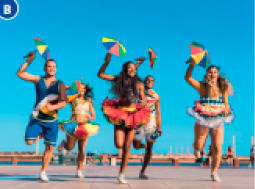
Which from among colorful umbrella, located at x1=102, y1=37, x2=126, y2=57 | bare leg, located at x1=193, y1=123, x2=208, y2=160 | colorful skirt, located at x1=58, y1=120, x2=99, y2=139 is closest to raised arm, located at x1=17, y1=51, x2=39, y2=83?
colorful umbrella, located at x1=102, y1=37, x2=126, y2=57

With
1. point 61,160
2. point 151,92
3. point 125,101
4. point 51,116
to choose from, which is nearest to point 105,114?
point 125,101

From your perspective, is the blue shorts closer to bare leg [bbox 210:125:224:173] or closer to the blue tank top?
the blue tank top

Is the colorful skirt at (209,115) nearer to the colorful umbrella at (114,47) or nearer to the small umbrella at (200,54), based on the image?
the small umbrella at (200,54)

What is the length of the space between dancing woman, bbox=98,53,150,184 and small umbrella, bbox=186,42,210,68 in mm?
1312

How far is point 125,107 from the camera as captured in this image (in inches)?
259

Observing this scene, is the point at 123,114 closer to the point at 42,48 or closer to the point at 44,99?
the point at 44,99

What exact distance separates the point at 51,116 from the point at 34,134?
46 centimetres

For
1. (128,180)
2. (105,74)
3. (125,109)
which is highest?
(105,74)

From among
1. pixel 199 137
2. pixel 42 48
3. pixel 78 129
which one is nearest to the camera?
pixel 42 48

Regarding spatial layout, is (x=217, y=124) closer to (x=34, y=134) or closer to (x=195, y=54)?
(x=195, y=54)

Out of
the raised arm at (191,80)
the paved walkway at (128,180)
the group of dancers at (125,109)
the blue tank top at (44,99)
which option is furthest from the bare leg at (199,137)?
the blue tank top at (44,99)

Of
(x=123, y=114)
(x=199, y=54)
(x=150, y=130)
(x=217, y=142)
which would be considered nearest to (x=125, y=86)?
(x=123, y=114)

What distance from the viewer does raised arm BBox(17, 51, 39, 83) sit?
657cm

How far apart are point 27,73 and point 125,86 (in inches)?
74.9
